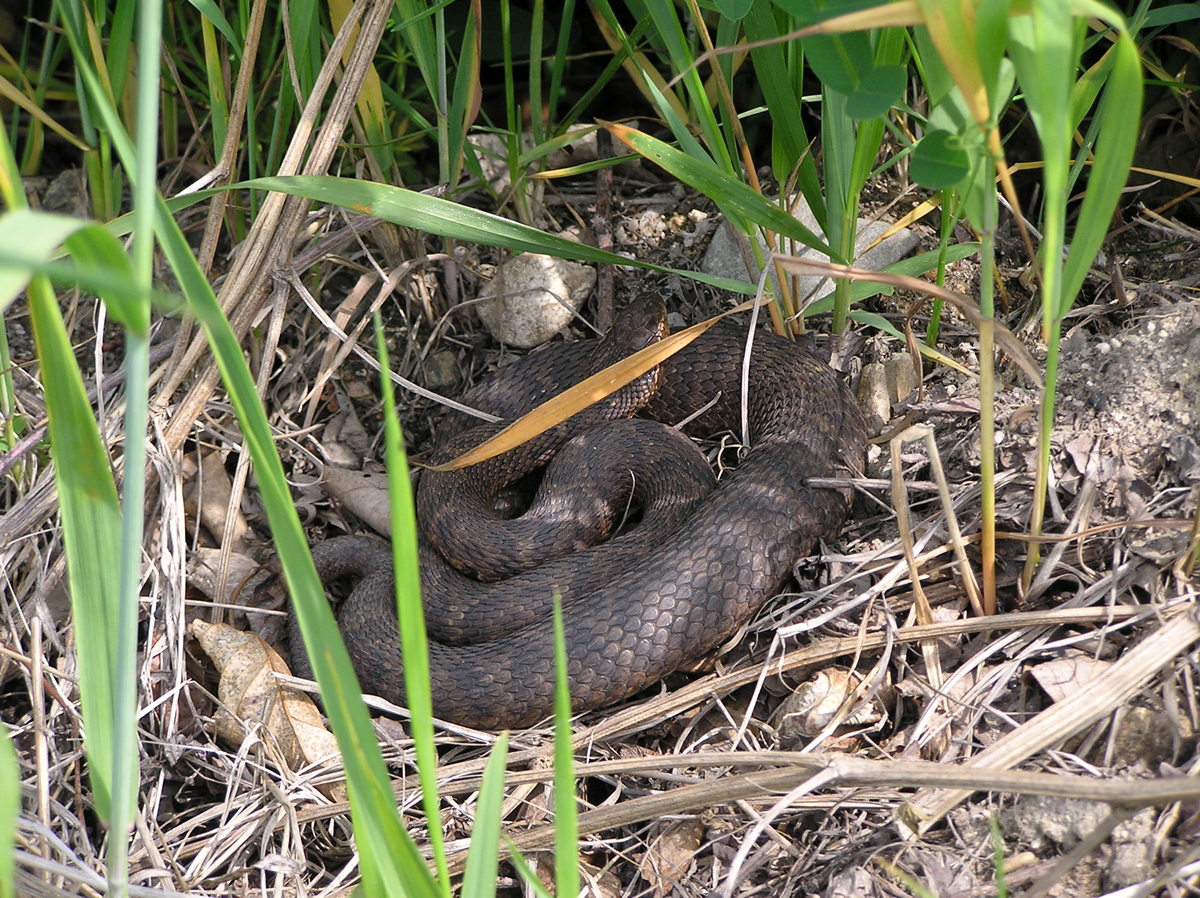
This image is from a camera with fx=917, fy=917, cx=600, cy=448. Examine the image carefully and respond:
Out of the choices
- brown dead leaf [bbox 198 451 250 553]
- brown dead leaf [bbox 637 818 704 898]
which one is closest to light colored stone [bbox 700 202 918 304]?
brown dead leaf [bbox 637 818 704 898]

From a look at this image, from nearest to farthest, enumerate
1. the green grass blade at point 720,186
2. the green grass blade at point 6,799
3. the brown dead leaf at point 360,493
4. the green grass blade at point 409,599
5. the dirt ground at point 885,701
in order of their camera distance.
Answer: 1. the green grass blade at point 6,799
2. the green grass blade at point 409,599
3. the dirt ground at point 885,701
4. the green grass blade at point 720,186
5. the brown dead leaf at point 360,493

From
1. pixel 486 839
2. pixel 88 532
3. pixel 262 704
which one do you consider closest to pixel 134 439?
pixel 88 532

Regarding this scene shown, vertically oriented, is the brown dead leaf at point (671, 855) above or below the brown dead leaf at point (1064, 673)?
below

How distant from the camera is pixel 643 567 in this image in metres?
3.41

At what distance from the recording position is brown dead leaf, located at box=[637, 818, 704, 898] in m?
2.57

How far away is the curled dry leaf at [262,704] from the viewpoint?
3.05 metres

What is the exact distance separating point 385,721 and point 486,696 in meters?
0.37

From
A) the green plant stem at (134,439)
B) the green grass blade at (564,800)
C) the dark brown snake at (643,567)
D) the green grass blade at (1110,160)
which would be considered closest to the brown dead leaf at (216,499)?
the dark brown snake at (643,567)

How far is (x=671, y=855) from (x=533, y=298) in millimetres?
2622

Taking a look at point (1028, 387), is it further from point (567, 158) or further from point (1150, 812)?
point (567, 158)

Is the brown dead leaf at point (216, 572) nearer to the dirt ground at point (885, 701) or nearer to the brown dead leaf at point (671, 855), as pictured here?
the dirt ground at point (885, 701)

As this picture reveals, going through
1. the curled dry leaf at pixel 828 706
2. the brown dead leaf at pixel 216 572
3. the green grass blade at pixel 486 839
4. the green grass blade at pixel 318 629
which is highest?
the green grass blade at pixel 318 629

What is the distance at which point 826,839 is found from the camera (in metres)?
2.45

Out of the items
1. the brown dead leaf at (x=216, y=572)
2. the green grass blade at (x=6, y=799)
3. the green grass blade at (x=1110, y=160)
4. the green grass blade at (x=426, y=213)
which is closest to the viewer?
the green grass blade at (x=6, y=799)
